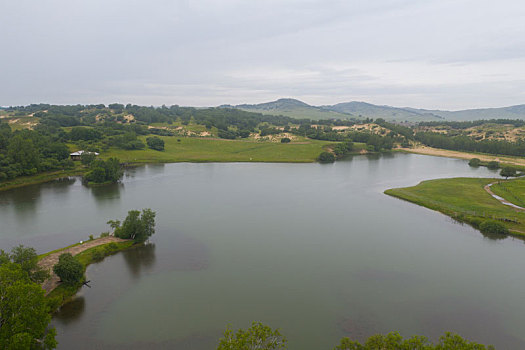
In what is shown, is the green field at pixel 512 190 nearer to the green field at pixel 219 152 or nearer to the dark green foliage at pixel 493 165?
the dark green foliage at pixel 493 165

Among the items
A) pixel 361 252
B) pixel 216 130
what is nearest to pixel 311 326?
pixel 361 252

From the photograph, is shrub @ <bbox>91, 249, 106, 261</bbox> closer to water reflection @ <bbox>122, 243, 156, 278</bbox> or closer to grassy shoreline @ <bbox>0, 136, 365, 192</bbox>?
water reflection @ <bbox>122, 243, 156, 278</bbox>

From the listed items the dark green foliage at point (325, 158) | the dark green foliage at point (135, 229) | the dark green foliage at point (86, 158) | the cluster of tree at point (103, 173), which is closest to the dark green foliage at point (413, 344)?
the dark green foliage at point (135, 229)

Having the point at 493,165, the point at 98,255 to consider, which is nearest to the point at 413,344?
the point at 98,255

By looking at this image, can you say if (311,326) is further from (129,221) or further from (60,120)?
(60,120)

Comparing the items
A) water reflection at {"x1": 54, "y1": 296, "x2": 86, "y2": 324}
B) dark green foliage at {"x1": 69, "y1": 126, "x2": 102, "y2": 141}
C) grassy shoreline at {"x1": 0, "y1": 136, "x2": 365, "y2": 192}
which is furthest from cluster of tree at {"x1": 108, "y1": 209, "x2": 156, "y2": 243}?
dark green foliage at {"x1": 69, "y1": 126, "x2": 102, "y2": 141}

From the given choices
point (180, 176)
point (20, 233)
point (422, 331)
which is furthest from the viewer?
point (180, 176)
